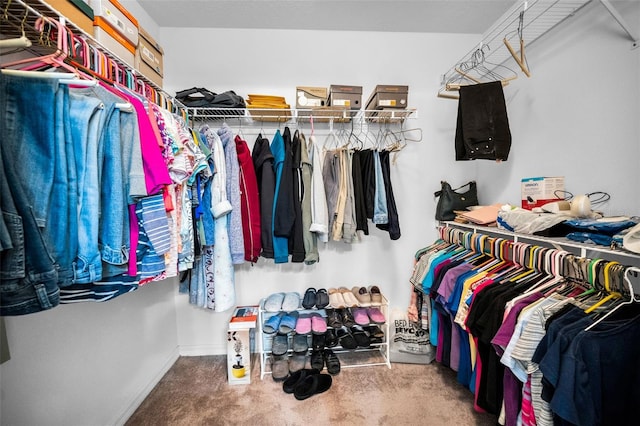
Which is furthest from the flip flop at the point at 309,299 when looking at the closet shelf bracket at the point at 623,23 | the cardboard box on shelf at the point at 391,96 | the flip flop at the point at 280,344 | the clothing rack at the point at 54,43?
the closet shelf bracket at the point at 623,23

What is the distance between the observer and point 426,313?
77.9 inches

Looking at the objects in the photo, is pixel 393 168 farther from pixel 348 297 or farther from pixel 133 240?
pixel 133 240

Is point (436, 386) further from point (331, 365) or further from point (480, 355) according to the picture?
point (331, 365)

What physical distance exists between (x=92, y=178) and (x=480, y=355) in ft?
6.32

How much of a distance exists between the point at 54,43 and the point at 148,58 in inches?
25.6

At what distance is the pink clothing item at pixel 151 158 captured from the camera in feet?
3.27

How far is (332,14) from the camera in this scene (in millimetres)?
1946

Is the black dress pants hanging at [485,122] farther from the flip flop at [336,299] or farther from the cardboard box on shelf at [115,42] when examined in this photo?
the cardboard box on shelf at [115,42]

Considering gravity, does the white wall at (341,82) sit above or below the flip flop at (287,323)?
above

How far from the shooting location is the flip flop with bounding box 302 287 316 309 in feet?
6.28

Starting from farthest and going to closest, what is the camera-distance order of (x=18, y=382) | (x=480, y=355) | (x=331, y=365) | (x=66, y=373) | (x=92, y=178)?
(x=331, y=365) → (x=480, y=355) → (x=66, y=373) → (x=18, y=382) → (x=92, y=178)

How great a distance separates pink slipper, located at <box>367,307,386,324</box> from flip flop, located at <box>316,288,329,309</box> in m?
0.39

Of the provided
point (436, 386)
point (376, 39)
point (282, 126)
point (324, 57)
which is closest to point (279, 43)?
point (324, 57)

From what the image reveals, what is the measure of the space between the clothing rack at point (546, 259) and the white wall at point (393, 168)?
52 cm
